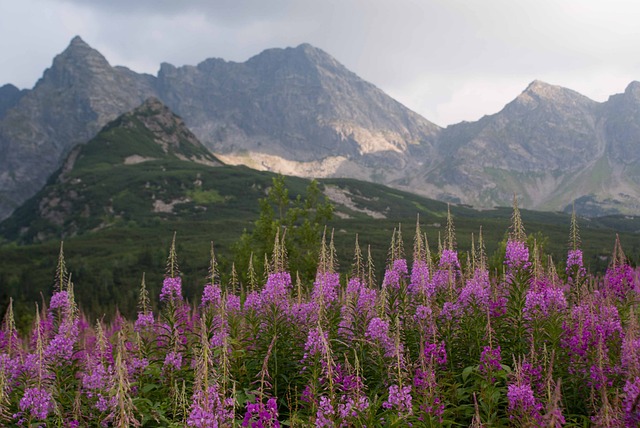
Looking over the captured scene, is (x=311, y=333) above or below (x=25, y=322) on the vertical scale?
above

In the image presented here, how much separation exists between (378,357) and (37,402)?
5.89 m

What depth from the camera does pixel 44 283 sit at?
148 meters

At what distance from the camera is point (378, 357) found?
937 cm

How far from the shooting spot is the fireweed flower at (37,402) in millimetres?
7980

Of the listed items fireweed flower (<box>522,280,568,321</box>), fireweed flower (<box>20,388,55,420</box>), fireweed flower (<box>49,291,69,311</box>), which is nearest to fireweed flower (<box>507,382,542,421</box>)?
fireweed flower (<box>522,280,568,321</box>)

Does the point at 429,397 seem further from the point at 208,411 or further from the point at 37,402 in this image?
the point at 37,402

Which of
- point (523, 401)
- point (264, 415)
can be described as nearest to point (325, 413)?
point (264, 415)

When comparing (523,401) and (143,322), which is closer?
(523,401)

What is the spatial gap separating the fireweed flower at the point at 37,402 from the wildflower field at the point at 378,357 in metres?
0.02

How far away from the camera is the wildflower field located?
7.56 metres

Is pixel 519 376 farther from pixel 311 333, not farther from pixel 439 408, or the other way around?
pixel 311 333

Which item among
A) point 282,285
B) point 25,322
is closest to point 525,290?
point 282,285

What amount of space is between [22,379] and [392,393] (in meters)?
7.52

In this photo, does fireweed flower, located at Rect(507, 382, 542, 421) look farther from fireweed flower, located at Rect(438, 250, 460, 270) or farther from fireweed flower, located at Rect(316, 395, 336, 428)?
fireweed flower, located at Rect(438, 250, 460, 270)
